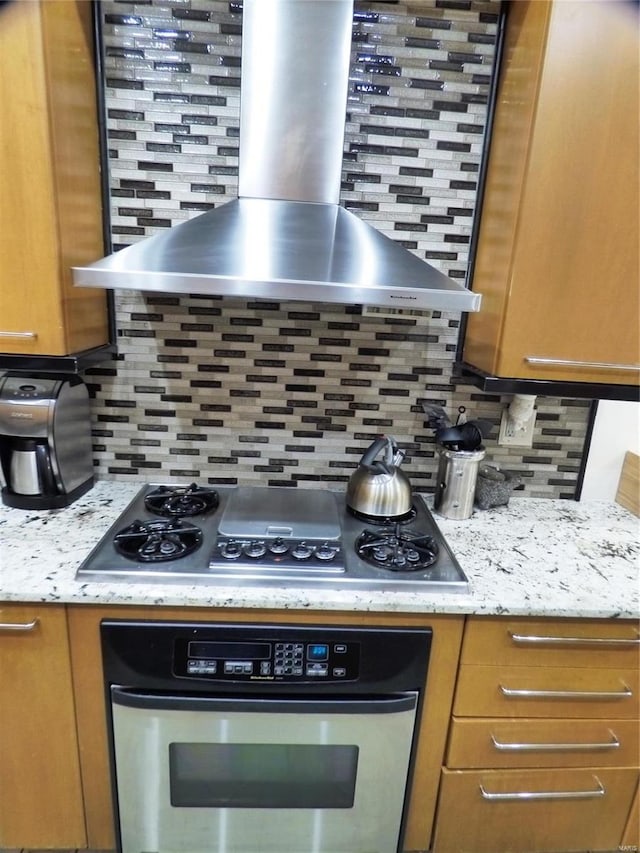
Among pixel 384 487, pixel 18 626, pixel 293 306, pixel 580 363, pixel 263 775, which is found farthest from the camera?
pixel 293 306

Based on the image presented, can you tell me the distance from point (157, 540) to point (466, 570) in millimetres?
779

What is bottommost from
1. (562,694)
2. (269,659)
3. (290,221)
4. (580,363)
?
(562,694)

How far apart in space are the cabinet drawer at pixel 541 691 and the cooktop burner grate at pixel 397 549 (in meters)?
0.26

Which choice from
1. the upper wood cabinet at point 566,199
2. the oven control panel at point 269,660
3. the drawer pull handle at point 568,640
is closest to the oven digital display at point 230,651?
the oven control panel at point 269,660

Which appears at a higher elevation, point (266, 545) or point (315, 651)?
point (266, 545)

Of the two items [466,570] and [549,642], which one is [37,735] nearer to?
[466,570]

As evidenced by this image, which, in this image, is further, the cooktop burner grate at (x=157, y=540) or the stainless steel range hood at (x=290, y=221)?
the cooktop burner grate at (x=157, y=540)

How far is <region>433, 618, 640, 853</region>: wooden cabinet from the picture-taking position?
3.69ft

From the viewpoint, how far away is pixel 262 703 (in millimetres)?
1078

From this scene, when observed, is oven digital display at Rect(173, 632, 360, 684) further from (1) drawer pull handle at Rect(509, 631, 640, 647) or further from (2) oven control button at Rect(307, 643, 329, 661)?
(1) drawer pull handle at Rect(509, 631, 640, 647)

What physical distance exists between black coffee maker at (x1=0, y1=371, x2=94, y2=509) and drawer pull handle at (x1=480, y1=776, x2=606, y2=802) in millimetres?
1373

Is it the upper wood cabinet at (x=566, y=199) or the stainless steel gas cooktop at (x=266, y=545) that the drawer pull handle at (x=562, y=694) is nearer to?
the stainless steel gas cooktop at (x=266, y=545)

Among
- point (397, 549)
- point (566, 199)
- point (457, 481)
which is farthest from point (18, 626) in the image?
point (566, 199)

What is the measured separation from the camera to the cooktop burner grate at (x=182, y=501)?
139 centimetres
